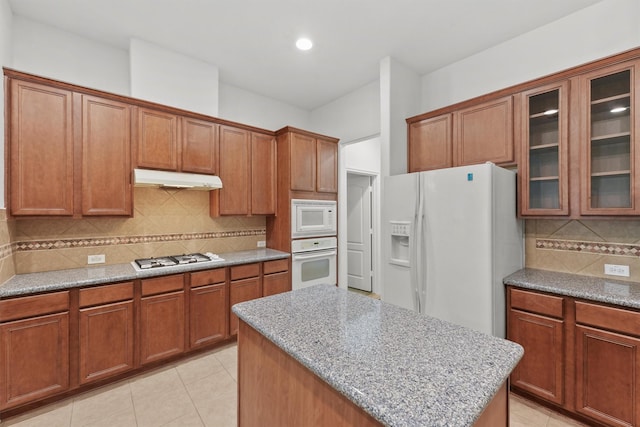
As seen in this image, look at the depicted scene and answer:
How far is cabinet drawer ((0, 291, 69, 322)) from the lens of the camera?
75.1 inches

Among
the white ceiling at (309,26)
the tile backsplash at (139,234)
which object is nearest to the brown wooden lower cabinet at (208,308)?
the tile backsplash at (139,234)

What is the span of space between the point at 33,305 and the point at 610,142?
424cm

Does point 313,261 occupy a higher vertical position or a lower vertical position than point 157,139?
lower

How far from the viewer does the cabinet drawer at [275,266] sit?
3.25 m

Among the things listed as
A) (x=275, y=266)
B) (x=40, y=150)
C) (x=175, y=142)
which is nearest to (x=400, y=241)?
(x=275, y=266)

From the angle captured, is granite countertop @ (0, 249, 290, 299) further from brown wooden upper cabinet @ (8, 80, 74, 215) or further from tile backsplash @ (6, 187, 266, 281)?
brown wooden upper cabinet @ (8, 80, 74, 215)

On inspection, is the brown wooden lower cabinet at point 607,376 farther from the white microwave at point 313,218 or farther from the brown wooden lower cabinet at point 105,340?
the brown wooden lower cabinet at point 105,340

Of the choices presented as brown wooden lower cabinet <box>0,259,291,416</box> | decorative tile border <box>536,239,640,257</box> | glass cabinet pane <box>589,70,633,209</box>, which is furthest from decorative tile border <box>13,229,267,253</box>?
glass cabinet pane <box>589,70,633,209</box>

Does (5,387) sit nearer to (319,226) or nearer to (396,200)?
(319,226)

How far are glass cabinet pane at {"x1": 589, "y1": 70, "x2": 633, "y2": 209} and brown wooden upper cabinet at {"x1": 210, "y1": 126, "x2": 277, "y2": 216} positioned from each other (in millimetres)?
3022

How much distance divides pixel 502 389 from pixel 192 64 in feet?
12.0

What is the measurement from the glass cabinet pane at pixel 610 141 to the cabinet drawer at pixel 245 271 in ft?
9.76

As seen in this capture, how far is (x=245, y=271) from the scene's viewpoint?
121 inches

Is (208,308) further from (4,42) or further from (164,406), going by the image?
(4,42)
